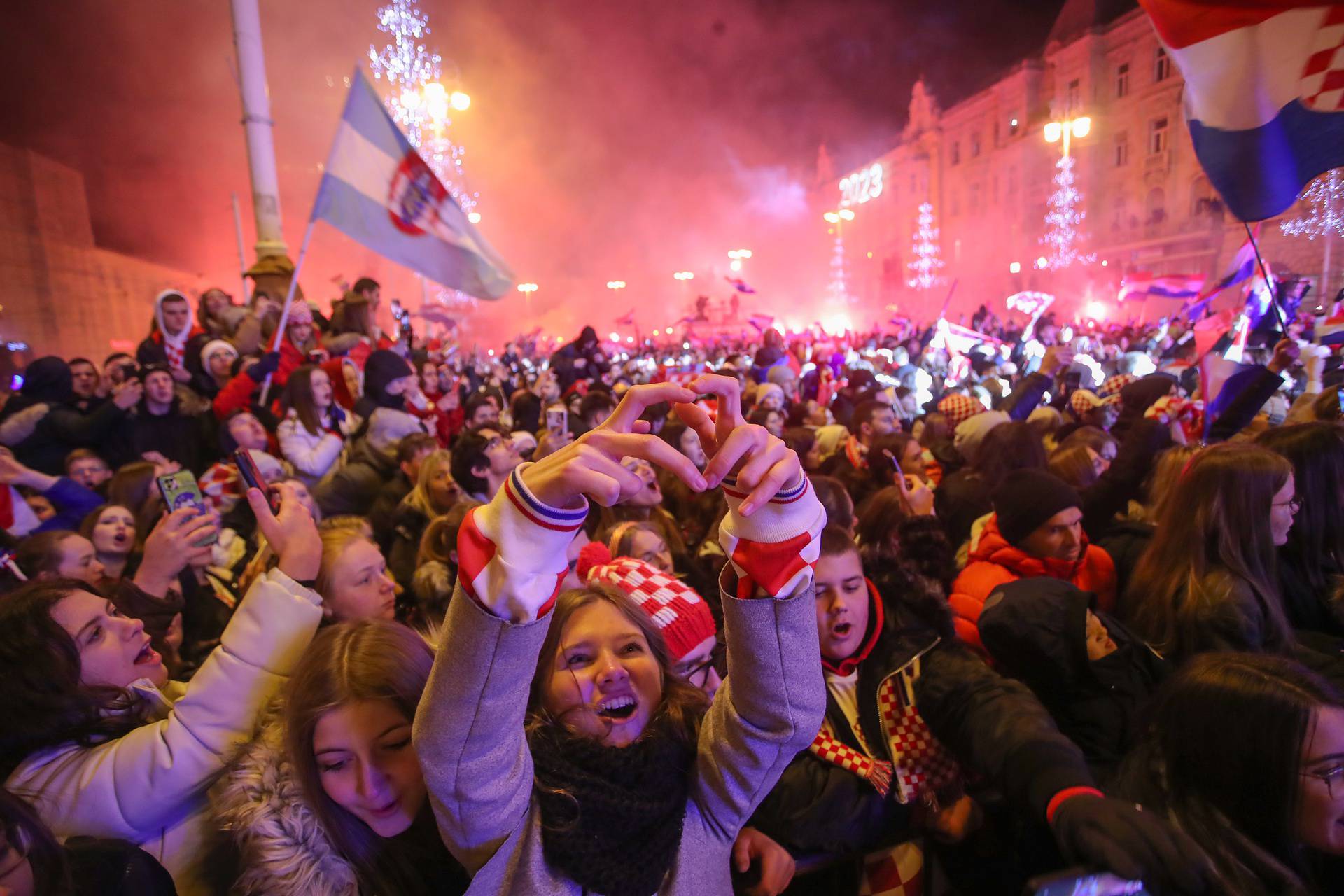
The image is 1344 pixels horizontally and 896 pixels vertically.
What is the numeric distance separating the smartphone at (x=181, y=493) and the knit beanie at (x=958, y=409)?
5.69m

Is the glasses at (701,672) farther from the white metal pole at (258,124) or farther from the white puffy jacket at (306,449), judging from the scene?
the white metal pole at (258,124)

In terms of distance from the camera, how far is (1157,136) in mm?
31172

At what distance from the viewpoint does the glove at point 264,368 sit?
567 centimetres

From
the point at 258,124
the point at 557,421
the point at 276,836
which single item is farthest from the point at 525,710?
the point at 258,124

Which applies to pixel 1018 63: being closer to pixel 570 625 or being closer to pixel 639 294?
pixel 639 294

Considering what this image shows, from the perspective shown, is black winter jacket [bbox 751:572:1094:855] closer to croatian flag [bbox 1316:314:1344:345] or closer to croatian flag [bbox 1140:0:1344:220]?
croatian flag [bbox 1140:0:1344:220]

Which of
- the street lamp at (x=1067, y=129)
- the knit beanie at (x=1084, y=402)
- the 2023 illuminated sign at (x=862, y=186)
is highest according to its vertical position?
the 2023 illuminated sign at (x=862, y=186)

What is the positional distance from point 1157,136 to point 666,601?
39378 millimetres

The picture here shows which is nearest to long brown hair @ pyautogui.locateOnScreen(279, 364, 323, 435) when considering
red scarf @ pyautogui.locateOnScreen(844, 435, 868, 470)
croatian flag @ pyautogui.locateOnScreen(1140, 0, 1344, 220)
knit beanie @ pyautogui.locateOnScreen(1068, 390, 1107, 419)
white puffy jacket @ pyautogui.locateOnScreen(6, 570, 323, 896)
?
white puffy jacket @ pyautogui.locateOnScreen(6, 570, 323, 896)

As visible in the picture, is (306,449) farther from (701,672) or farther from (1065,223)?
(1065,223)

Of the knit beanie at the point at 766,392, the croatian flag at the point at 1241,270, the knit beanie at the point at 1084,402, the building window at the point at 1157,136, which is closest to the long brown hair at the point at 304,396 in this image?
the knit beanie at the point at 766,392

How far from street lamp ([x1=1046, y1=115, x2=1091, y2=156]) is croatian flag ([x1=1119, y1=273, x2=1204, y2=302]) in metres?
24.9

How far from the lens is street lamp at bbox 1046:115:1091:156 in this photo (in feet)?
112

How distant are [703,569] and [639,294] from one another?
53734 millimetres
